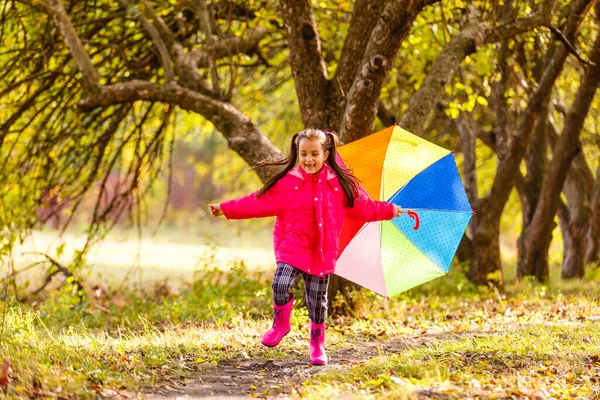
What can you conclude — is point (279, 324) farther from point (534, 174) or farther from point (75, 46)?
point (534, 174)

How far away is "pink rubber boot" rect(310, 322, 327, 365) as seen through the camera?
4.83 metres

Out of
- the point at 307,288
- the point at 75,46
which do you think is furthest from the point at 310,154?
the point at 75,46

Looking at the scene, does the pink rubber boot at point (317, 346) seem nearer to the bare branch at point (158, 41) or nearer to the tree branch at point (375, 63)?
the tree branch at point (375, 63)

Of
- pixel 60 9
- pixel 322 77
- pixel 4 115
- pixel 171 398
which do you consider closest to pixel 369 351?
pixel 171 398

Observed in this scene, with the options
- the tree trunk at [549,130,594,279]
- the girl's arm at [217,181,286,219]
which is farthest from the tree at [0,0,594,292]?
the girl's arm at [217,181,286,219]

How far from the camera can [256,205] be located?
481 cm

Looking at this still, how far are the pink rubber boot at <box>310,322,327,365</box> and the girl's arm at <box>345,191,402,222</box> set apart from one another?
807mm

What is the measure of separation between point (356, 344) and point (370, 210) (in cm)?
126

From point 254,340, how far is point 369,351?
0.90 m

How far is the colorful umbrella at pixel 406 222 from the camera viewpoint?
5230 mm

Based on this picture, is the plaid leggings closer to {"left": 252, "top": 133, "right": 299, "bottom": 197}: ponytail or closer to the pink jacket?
the pink jacket

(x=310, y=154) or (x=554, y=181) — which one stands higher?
(x=554, y=181)

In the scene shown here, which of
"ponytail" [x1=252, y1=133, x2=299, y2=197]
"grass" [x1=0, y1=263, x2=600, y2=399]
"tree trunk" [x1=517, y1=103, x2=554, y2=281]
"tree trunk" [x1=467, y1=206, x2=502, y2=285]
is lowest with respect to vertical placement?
"grass" [x1=0, y1=263, x2=600, y2=399]

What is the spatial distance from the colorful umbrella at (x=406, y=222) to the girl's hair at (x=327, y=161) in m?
0.38
